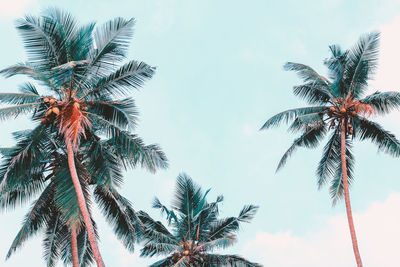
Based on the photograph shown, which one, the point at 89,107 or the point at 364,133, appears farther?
the point at 364,133

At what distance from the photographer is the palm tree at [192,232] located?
911 inches

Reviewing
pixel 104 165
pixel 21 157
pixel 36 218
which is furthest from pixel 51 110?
pixel 36 218

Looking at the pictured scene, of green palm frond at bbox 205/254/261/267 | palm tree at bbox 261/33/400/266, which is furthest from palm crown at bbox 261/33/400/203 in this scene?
green palm frond at bbox 205/254/261/267

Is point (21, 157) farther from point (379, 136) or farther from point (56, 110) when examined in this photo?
point (379, 136)

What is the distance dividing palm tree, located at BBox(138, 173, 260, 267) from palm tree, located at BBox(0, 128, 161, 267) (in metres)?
1.72

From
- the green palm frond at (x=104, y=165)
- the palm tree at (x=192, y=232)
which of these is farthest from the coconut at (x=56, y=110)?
the palm tree at (x=192, y=232)

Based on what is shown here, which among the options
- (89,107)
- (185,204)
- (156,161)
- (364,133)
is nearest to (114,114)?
(89,107)

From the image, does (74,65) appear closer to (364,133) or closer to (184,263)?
(184,263)

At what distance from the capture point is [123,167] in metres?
18.0

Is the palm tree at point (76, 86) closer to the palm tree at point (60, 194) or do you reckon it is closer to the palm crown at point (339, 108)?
the palm tree at point (60, 194)

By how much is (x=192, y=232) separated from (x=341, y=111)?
27.1ft

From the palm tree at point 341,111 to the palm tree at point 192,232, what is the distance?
3.58 meters

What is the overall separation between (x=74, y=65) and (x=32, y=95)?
244cm

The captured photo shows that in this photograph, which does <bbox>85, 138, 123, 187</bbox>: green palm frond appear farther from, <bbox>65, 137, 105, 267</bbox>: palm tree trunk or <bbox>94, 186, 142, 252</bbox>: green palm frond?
<bbox>94, 186, 142, 252</bbox>: green palm frond
